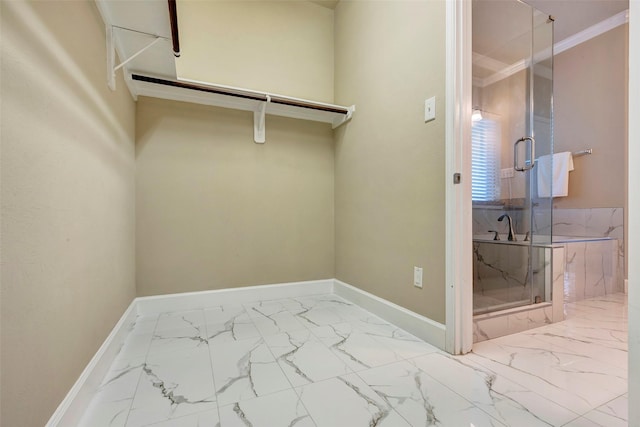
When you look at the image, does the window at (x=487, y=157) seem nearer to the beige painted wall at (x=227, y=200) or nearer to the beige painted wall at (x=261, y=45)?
the beige painted wall at (x=227, y=200)

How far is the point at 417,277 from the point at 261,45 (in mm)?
2192

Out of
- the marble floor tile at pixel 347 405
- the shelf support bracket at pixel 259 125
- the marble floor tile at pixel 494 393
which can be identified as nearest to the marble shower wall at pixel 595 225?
the marble floor tile at pixel 494 393

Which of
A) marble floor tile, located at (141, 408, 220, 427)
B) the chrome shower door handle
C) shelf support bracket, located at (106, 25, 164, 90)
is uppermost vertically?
shelf support bracket, located at (106, 25, 164, 90)

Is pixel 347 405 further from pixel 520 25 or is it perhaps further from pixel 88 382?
pixel 520 25

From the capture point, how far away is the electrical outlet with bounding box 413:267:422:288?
1592 millimetres

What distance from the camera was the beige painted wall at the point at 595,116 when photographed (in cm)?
271

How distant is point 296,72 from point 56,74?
1886mm

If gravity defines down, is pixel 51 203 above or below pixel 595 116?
below

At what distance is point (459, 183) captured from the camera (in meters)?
1.39

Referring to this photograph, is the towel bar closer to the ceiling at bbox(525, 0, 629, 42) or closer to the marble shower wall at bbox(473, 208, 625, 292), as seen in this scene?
the marble shower wall at bbox(473, 208, 625, 292)

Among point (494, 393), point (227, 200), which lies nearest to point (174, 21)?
point (227, 200)

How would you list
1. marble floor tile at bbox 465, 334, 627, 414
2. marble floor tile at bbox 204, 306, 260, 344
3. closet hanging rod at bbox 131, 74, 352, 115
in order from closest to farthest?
marble floor tile at bbox 465, 334, 627, 414
marble floor tile at bbox 204, 306, 260, 344
closet hanging rod at bbox 131, 74, 352, 115

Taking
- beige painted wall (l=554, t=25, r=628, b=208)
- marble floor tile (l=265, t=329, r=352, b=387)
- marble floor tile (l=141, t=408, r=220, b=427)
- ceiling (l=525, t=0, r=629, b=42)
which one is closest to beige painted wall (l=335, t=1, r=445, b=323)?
marble floor tile (l=265, t=329, r=352, b=387)

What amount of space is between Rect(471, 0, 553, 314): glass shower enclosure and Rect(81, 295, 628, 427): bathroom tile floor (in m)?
0.43
